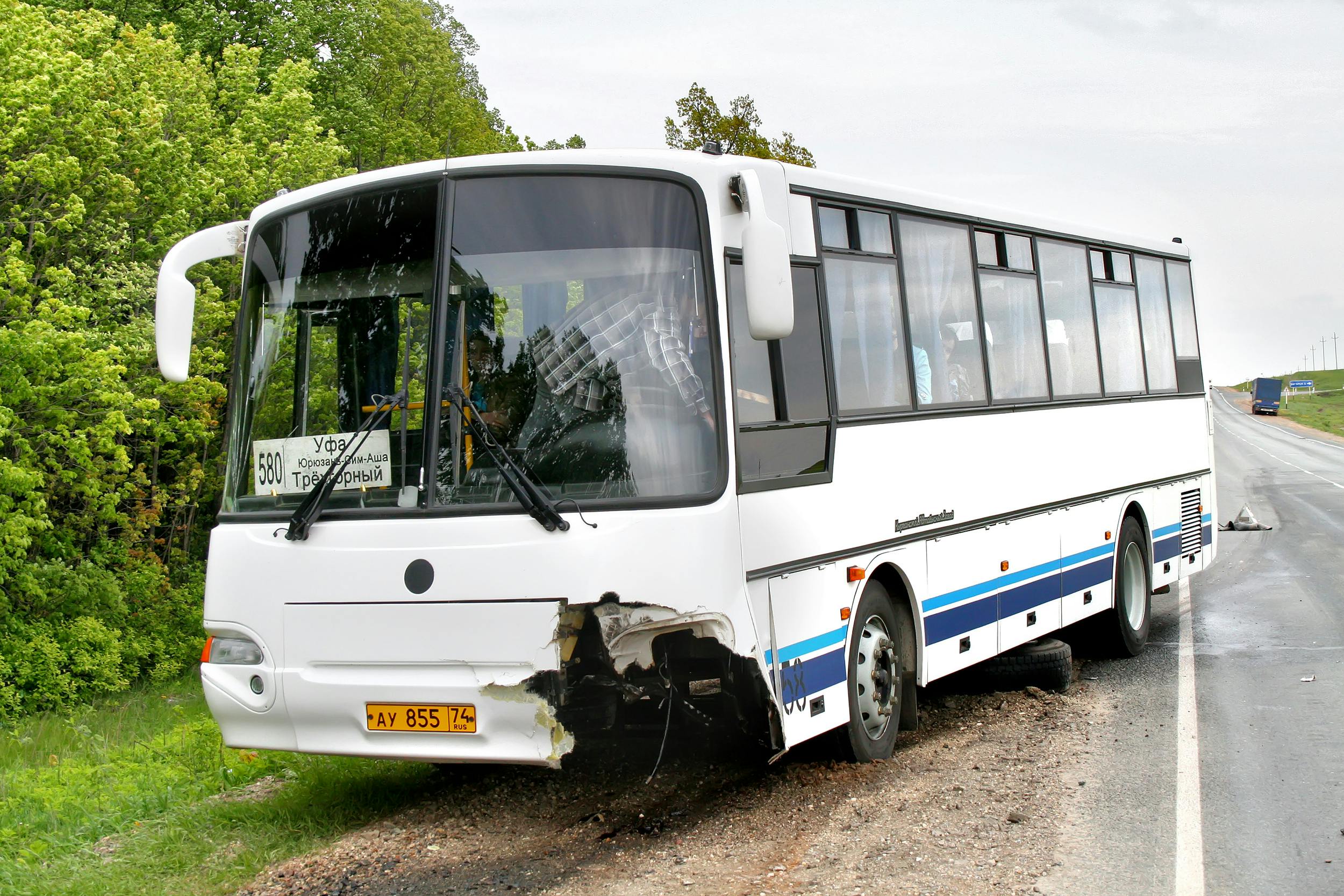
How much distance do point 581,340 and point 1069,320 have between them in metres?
5.66

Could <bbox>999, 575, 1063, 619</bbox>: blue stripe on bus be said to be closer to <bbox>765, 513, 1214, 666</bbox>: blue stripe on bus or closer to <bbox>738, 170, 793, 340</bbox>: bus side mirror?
<bbox>765, 513, 1214, 666</bbox>: blue stripe on bus

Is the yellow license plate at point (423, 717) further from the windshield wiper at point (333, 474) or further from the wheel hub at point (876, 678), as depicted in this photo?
the wheel hub at point (876, 678)

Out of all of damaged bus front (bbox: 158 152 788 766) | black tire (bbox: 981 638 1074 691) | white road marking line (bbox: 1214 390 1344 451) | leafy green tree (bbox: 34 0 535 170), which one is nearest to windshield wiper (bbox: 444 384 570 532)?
damaged bus front (bbox: 158 152 788 766)

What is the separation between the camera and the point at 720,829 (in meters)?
6.22

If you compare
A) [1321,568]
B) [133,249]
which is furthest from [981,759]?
[133,249]

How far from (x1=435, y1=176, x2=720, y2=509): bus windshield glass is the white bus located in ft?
0.04

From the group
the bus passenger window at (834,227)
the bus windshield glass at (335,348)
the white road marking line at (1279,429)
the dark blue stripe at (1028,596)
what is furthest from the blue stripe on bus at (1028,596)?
the white road marking line at (1279,429)

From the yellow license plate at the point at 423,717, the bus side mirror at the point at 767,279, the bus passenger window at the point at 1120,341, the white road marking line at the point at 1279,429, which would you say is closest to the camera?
the bus side mirror at the point at 767,279

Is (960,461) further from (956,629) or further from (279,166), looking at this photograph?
(279,166)

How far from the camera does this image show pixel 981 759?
750cm

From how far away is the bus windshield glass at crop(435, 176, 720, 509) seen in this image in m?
5.75

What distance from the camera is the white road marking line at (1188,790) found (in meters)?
5.49

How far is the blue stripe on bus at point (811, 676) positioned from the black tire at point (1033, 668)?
308 centimetres

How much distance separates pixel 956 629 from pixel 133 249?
17.1 metres
